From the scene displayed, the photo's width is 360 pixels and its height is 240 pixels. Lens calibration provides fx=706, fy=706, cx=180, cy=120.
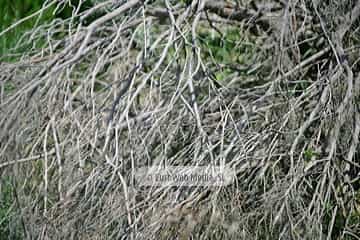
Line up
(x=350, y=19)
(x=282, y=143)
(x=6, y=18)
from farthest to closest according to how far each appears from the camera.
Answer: (x=6, y=18) < (x=350, y=19) < (x=282, y=143)

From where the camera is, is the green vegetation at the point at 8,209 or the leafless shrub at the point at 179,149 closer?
the leafless shrub at the point at 179,149

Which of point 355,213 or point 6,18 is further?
point 6,18

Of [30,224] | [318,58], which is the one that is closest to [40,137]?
[30,224]

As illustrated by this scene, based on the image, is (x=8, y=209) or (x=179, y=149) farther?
(x=179, y=149)

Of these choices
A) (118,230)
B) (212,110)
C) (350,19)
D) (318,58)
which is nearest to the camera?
(118,230)

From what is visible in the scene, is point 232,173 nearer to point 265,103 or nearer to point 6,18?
point 265,103

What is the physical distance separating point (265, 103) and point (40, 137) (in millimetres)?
1082

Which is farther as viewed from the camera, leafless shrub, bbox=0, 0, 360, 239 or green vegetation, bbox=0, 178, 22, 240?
green vegetation, bbox=0, 178, 22, 240

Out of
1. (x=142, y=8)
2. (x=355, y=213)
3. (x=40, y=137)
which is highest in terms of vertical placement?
(x=142, y=8)

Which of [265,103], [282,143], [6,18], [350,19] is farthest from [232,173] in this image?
[6,18]

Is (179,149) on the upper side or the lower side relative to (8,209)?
lower

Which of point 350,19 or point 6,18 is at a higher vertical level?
point 6,18

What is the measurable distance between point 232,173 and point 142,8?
→ 0.83m

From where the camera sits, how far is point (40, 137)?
109 inches
